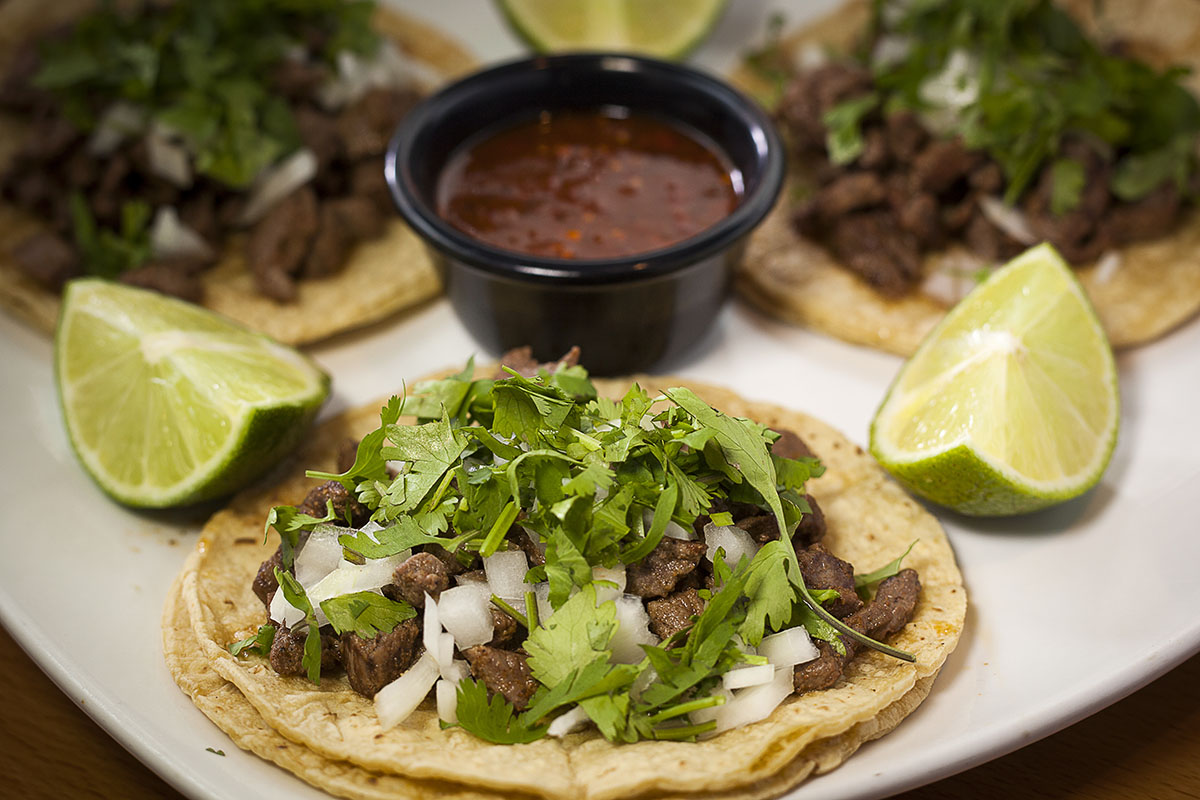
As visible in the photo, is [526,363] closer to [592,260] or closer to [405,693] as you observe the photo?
[592,260]

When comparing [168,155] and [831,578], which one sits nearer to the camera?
[831,578]

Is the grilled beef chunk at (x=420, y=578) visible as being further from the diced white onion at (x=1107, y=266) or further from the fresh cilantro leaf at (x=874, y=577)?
the diced white onion at (x=1107, y=266)

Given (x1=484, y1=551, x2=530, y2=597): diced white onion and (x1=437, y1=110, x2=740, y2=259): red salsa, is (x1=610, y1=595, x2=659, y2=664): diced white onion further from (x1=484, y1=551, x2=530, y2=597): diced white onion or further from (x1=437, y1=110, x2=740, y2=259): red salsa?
(x1=437, y1=110, x2=740, y2=259): red salsa

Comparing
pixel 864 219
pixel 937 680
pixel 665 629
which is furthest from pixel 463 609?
pixel 864 219

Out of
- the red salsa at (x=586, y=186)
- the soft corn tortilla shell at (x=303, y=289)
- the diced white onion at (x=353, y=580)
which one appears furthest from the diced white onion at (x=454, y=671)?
the soft corn tortilla shell at (x=303, y=289)

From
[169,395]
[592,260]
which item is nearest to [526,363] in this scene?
[592,260]

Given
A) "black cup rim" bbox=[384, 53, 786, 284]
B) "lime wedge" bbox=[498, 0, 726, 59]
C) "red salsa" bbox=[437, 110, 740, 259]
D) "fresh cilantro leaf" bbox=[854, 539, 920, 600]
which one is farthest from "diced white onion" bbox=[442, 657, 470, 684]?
"lime wedge" bbox=[498, 0, 726, 59]
